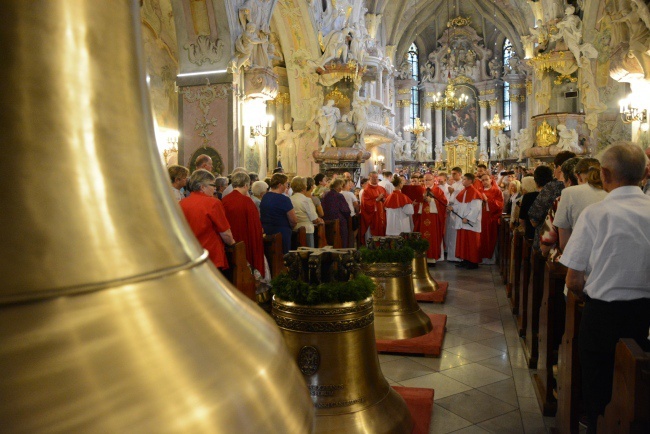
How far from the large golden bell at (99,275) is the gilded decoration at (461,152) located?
35626mm

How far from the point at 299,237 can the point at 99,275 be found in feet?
21.1

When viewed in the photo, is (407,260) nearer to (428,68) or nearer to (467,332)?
(467,332)

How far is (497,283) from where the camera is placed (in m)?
8.87

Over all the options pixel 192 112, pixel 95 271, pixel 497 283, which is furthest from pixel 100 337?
pixel 192 112

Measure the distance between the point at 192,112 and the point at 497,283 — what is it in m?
6.27

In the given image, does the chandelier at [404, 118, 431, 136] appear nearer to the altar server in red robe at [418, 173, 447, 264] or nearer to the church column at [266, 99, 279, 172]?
the church column at [266, 99, 279, 172]

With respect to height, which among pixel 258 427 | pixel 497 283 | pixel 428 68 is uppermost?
pixel 428 68

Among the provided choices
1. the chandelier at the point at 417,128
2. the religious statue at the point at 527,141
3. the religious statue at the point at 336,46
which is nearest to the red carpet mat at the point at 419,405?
the religious statue at the point at 336,46

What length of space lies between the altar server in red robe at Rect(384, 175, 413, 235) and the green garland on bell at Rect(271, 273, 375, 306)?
745cm

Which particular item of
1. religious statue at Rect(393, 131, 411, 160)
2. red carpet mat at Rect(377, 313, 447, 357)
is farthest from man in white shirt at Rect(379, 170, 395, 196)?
religious statue at Rect(393, 131, 411, 160)

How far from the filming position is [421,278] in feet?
25.3

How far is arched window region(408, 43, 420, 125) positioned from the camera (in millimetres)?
37281

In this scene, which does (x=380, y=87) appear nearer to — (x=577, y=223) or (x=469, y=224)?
(x=469, y=224)

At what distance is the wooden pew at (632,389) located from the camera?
1.89 meters
